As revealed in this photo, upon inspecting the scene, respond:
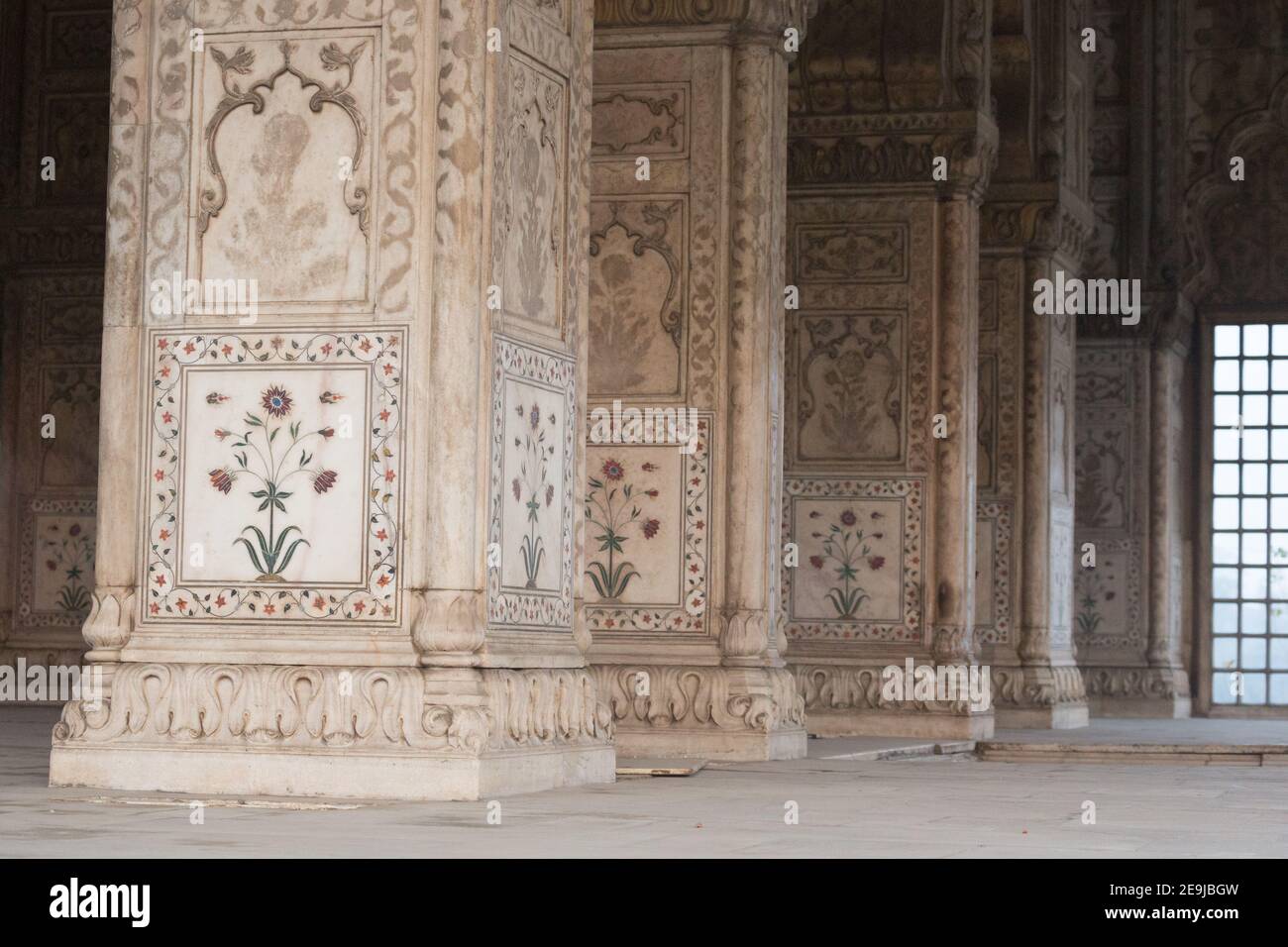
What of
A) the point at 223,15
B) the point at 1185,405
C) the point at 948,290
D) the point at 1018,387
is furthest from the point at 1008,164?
the point at 223,15

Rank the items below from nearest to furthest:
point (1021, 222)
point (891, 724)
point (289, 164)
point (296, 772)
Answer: point (296, 772)
point (289, 164)
point (891, 724)
point (1021, 222)

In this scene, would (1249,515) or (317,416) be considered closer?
(317,416)

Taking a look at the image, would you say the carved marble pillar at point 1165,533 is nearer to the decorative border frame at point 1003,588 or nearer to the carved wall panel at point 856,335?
the decorative border frame at point 1003,588

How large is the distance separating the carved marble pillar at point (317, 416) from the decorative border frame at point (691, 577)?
254cm

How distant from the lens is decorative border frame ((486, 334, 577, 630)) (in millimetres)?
7023

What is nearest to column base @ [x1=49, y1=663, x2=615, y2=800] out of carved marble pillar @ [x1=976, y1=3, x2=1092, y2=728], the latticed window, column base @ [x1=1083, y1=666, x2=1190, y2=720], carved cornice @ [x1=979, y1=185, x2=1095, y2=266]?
carved marble pillar @ [x1=976, y1=3, x2=1092, y2=728]

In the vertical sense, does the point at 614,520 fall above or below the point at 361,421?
below

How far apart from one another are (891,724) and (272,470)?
6168 mm

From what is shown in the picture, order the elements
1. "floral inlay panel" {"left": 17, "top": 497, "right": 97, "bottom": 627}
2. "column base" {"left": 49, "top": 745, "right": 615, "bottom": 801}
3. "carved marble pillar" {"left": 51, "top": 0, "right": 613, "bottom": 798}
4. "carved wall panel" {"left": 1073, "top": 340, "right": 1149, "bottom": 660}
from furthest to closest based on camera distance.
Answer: "carved wall panel" {"left": 1073, "top": 340, "right": 1149, "bottom": 660}
"floral inlay panel" {"left": 17, "top": 497, "right": 97, "bottom": 627}
"carved marble pillar" {"left": 51, "top": 0, "right": 613, "bottom": 798}
"column base" {"left": 49, "top": 745, "right": 615, "bottom": 801}

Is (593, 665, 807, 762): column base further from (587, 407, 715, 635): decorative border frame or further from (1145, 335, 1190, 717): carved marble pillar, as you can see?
(1145, 335, 1190, 717): carved marble pillar

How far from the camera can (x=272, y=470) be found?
695cm

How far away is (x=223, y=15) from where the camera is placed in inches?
282

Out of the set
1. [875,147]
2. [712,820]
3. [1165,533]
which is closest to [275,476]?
[712,820]

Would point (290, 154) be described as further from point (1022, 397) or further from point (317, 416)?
point (1022, 397)
